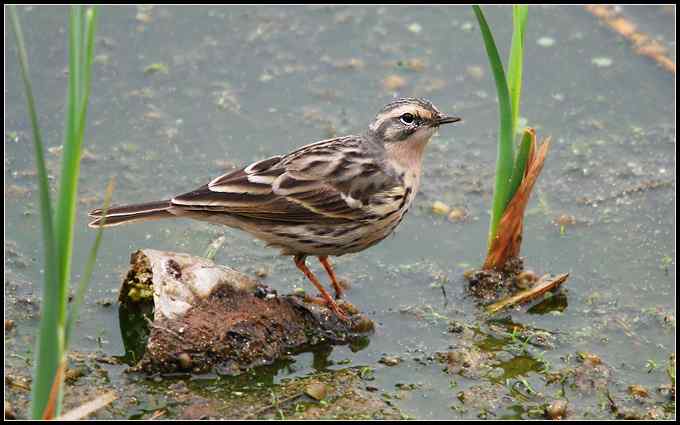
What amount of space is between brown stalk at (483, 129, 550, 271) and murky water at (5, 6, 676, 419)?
349 millimetres

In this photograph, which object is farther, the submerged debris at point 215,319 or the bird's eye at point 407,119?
the bird's eye at point 407,119

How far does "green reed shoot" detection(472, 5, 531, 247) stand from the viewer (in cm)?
683

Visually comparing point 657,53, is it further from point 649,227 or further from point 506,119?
point 506,119

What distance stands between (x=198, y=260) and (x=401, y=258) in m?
1.88

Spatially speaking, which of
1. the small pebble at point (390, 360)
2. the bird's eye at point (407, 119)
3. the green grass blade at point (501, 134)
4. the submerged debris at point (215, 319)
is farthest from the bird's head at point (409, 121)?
the small pebble at point (390, 360)

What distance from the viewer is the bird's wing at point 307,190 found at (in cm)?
688

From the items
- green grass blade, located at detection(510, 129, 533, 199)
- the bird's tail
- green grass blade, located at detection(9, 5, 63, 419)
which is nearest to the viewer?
green grass blade, located at detection(9, 5, 63, 419)

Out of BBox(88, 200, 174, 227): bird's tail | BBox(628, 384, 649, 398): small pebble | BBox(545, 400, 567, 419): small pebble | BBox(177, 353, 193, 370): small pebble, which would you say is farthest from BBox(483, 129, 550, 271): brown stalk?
BBox(177, 353, 193, 370): small pebble

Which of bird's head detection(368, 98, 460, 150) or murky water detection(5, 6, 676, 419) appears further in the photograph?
bird's head detection(368, 98, 460, 150)

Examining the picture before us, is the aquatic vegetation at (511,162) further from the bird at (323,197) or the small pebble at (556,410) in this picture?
the small pebble at (556,410)

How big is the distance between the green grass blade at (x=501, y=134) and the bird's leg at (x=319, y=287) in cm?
130

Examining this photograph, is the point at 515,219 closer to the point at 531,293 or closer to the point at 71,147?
the point at 531,293

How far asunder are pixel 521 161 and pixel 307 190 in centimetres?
153

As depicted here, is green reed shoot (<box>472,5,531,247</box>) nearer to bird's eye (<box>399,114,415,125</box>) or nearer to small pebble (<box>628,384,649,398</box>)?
bird's eye (<box>399,114,415,125</box>)
